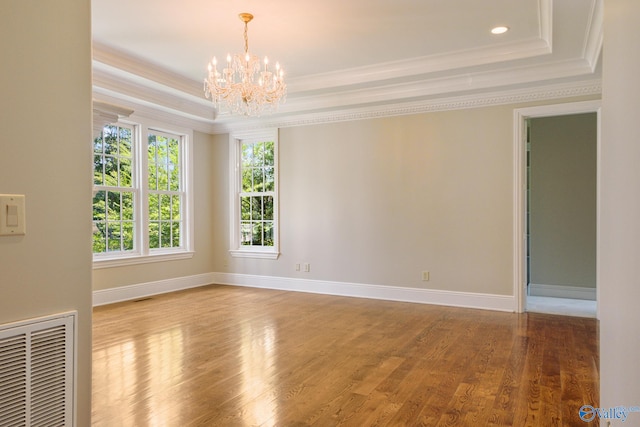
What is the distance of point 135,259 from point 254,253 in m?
1.84

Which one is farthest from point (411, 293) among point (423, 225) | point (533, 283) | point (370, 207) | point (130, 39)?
point (130, 39)

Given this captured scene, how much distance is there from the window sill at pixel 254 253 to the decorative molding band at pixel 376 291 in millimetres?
330

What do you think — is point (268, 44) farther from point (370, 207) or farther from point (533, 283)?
point (533, 283)

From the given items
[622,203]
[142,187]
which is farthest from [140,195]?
[622,203]

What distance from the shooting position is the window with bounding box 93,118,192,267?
5.69 metres

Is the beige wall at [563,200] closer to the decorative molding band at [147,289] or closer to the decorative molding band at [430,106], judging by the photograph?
the decorative molding band at [430,106]

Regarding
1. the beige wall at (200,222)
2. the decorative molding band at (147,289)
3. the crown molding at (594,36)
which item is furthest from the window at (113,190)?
the crown molding at (594,36)

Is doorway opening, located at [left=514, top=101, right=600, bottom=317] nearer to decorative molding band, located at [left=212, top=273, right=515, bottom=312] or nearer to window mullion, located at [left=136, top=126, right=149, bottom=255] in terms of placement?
decorative molding band, located at [left=212, top=273, right=515, bottom=312]

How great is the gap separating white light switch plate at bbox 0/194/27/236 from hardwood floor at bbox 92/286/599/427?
1613 mm

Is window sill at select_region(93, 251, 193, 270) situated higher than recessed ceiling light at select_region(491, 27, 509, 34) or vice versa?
recessed ceiling light at select_region(491, 27, 509, 34)

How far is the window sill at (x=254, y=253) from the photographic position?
687cm

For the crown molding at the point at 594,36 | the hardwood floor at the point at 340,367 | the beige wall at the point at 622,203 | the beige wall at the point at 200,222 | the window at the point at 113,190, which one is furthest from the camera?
the beige wall at the point at 200,222

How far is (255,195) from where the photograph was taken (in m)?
7.12

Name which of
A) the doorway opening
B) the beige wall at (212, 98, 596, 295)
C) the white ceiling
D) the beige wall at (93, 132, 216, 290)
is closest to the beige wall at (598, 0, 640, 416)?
the white ceiling
